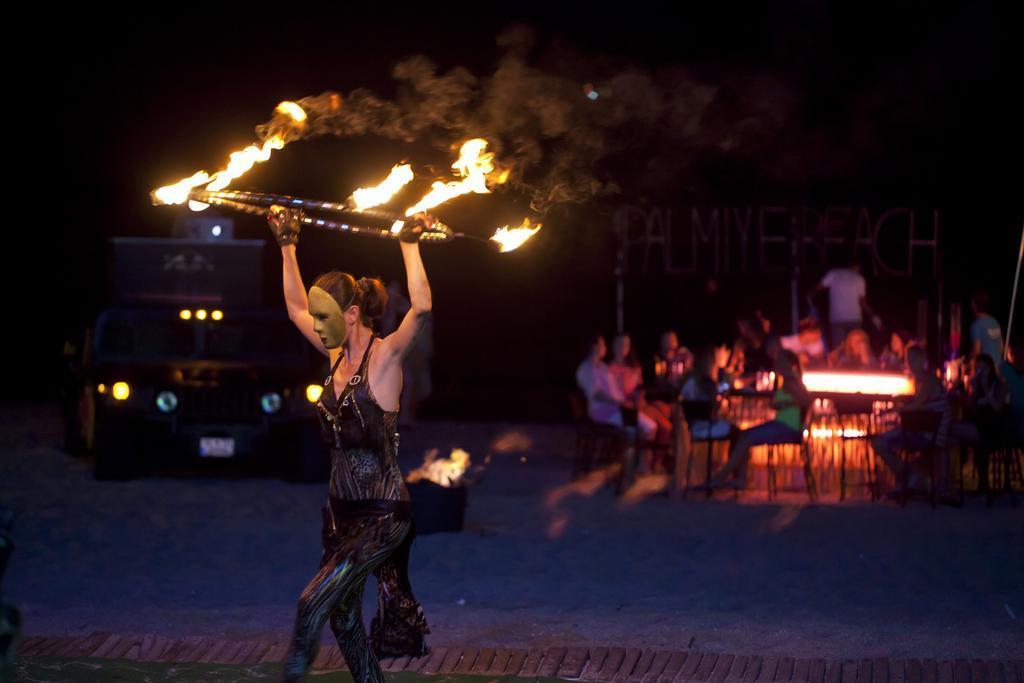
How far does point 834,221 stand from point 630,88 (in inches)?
229

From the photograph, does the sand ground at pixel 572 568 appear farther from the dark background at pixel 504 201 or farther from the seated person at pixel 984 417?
the dark background at pixel 504 201

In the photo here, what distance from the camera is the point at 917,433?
13.0m

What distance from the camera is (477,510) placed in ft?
41.2

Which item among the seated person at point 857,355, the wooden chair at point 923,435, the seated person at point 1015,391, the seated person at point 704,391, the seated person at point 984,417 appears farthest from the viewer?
the seated person at point 857,355

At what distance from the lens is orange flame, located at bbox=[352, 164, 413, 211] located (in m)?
5.93

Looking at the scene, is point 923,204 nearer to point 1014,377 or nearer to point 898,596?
point 1014,377

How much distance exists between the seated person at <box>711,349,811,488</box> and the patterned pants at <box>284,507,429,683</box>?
7.48 m

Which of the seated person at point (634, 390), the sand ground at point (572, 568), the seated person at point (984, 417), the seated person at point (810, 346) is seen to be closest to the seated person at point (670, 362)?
the seated person at point (634, 390)

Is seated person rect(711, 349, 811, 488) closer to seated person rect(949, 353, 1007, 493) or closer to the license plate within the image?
seated person rect(949, 353, 1007, 493)

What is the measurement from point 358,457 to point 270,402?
30.4ft

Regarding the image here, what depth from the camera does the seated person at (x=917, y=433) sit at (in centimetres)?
1275

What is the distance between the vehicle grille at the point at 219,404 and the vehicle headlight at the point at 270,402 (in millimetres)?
69

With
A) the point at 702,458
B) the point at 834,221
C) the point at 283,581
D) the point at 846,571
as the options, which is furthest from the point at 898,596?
the point at 834,221

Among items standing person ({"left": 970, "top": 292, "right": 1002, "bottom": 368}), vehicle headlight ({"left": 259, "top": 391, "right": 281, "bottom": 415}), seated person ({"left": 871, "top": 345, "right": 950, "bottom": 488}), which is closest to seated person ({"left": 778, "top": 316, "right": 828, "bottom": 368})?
standing person ({"left": 970, "top": 292, "right": 1002, "bottom": 368})
